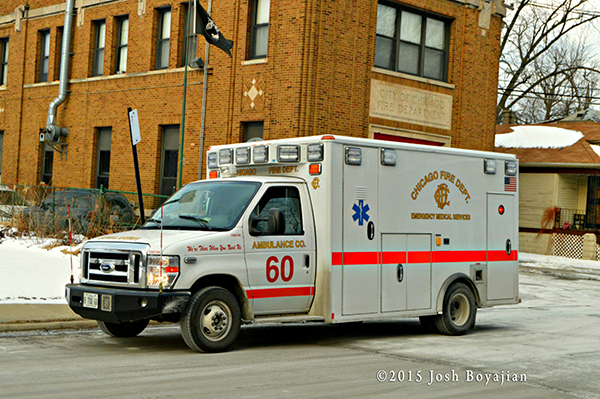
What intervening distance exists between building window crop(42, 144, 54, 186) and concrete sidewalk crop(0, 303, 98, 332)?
18.0 metres

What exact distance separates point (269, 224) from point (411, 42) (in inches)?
652

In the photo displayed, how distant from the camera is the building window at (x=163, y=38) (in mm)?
24656

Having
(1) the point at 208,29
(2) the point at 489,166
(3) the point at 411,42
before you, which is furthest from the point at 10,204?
(3) the point at 411,42

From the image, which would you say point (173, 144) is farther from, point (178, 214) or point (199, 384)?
point (199, 384)

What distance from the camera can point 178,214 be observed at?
922cm

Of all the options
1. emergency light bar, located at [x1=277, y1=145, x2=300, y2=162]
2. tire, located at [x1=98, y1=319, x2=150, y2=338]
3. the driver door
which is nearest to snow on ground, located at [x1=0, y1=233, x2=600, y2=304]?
tire, located at [x1=98, y1=319, x2=150, y2=338]

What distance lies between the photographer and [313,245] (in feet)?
30.7

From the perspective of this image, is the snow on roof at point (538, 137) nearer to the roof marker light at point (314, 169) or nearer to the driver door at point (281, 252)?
the roof marker light at point (314, 169)

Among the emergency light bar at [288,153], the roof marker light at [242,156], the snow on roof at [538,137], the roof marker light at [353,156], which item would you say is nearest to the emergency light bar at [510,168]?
the roof marker light at [353,156]

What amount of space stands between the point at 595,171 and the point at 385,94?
39.8ft

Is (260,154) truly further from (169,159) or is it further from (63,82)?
(63,82)

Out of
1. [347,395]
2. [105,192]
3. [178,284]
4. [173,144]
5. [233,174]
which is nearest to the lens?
[347,395]

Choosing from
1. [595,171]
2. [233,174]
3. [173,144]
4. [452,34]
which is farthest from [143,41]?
[595,171]

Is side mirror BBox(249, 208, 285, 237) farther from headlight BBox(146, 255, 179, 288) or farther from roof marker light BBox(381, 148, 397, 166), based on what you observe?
roof marker light BBox(381, 148, 397, 166)
